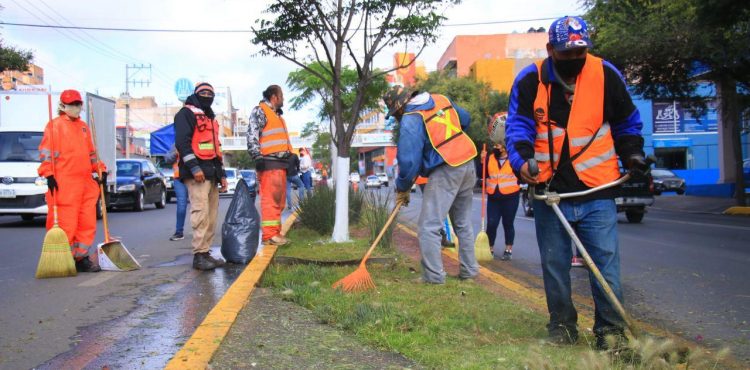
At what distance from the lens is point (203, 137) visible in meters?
6.98

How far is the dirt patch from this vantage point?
3303mm

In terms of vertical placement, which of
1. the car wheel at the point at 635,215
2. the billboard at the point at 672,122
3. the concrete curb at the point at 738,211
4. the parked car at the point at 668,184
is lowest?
the concrete curb at the point at 738,211

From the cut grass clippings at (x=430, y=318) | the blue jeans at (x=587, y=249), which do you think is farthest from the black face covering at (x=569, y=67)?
the cut grass clippings at (x=430, y=318)

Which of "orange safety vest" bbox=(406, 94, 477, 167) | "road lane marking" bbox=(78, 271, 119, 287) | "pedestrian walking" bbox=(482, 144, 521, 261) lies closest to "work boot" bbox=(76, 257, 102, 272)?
"road lane marking" bbox=(78, 271, 119, 287)

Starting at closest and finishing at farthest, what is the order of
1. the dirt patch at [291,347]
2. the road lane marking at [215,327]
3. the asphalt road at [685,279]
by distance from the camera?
the road lane marking at [215,327], the dirt patch at [291,347], the asphalt road at [685,279]

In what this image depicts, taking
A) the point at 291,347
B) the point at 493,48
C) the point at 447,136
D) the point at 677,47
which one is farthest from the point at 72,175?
the point at 493,48

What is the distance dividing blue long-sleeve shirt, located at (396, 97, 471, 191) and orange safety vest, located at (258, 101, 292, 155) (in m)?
2.50

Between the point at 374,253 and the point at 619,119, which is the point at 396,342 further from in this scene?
the point at 374,253

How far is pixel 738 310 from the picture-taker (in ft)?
17.1

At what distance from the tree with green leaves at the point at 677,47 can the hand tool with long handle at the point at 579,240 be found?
11.7m

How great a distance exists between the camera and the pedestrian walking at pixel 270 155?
25.2ft

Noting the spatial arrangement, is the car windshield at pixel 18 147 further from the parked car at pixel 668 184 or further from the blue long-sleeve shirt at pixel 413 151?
the parked car at pixel 668 184

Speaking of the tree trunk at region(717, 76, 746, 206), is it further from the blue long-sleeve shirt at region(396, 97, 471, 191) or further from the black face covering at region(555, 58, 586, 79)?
the black face covering at region(555, 58, 586, 79)

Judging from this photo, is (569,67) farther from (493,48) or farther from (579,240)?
(493,48)
